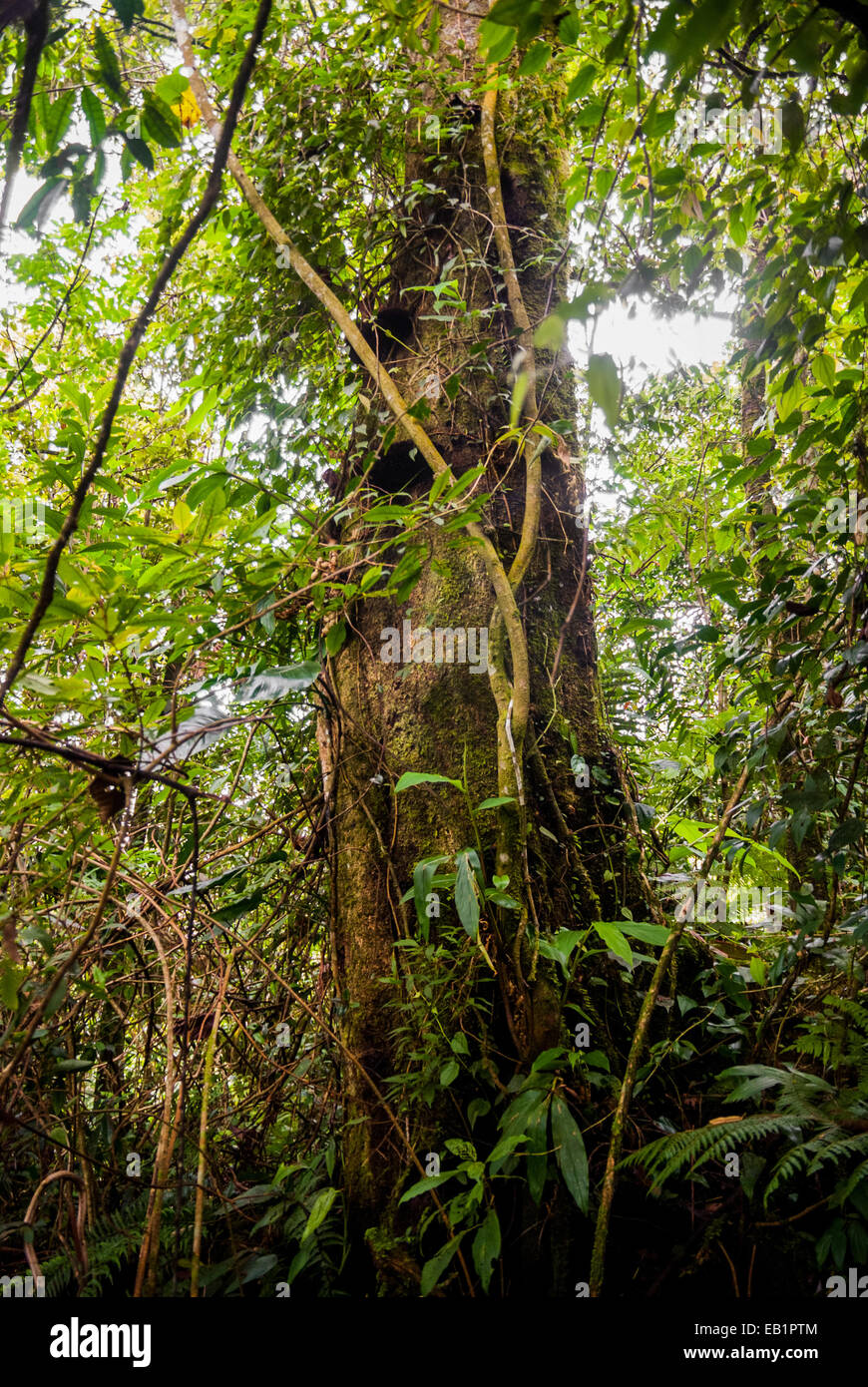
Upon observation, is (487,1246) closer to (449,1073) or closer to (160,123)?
(449,1073)

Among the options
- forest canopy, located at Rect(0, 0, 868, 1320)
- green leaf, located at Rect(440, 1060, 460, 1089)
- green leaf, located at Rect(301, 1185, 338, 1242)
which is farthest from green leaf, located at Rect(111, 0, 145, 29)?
green leaf, located at Rect(301, 1185, 338, 1242)

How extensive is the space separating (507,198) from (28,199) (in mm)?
2061

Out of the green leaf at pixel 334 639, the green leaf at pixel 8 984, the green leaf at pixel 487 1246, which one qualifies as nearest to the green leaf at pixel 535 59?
the green leaf at pixel 334 639

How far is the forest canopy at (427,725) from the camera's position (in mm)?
1262

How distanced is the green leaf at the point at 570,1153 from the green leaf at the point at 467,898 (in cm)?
34

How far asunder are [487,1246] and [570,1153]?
0.73 ft

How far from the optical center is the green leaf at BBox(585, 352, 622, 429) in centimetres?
76

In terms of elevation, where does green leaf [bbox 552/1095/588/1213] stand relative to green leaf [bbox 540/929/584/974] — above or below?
below

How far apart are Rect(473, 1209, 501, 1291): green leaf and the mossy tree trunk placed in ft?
0.87

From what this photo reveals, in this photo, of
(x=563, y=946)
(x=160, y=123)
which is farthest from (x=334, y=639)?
(x=160, y=123)

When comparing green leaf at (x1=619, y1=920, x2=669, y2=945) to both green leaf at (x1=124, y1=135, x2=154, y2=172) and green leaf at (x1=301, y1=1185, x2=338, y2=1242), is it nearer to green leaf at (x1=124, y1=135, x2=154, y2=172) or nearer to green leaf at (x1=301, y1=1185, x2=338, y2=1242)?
green leaf at (x1=301, y1=1185, x2=338, y2=1242)

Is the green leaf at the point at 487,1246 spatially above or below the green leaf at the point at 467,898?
below

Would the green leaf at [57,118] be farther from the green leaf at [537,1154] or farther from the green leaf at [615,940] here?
the green leaf at [537,1154]
